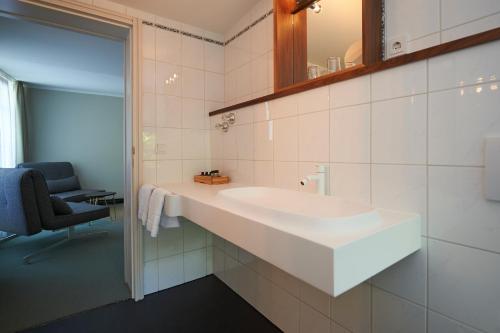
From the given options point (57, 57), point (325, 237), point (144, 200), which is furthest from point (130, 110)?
point (57, 57)

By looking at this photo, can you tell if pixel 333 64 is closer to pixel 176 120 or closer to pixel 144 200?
pixel 176 120

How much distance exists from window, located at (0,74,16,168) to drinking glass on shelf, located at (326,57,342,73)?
14.0ft

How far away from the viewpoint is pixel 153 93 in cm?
176

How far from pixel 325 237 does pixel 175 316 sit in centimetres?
Result: 136

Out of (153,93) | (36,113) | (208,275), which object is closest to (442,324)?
A: (208,275)

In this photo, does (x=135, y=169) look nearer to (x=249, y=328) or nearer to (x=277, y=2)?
(x=249, y=328)

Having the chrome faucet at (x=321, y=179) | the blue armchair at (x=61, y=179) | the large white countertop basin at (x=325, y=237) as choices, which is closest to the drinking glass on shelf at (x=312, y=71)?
the chrome faucet at (x=321, y=179)

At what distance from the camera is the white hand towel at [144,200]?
4.90 ft

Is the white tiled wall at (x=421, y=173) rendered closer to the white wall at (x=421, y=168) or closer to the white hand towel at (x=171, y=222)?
the white wall at (x=421, y=168)

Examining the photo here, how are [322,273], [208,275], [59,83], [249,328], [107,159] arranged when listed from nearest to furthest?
[322,273]
[249,328]
[208,275]
[59,83]
[107,159]

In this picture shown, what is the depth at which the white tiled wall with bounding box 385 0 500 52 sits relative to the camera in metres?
0.75

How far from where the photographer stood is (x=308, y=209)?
1067 millimetres

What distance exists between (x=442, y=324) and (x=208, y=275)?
5.28 ft

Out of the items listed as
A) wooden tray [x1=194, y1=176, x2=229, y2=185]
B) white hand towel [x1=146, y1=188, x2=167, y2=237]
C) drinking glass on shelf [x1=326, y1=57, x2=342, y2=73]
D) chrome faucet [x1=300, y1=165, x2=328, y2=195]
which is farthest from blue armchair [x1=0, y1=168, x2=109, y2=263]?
drinking glass on shelf [x1=326, y1=57, x2=342, y2=73]
